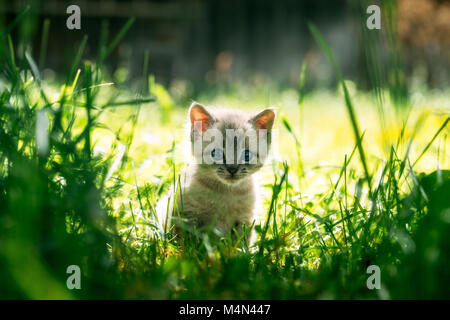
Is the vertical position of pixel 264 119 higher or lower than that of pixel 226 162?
higher

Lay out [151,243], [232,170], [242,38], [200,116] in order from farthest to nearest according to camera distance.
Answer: [242,38]
[200,116]
[232,170]
[151,243]

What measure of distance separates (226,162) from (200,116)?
0.93 ft

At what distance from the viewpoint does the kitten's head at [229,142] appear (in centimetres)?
224

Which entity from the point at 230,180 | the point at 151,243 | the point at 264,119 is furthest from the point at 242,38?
the point at 151,243

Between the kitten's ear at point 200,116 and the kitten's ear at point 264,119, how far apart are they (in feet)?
0.76

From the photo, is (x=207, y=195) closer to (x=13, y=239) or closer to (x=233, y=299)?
(x=233, y=299)

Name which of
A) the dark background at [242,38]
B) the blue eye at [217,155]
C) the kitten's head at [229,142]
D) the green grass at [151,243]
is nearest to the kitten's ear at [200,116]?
the kitten's head at [229,142]

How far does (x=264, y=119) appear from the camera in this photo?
2352mm

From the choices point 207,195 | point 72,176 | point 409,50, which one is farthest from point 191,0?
point 72,176

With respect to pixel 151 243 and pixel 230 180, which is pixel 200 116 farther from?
pixel 151 243

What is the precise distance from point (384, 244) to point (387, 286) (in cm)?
17

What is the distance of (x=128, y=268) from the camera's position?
1.40 m

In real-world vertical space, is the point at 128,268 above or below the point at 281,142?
below

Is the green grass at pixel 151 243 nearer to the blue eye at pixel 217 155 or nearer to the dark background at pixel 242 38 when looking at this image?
the blue eye at pixel 217 155
